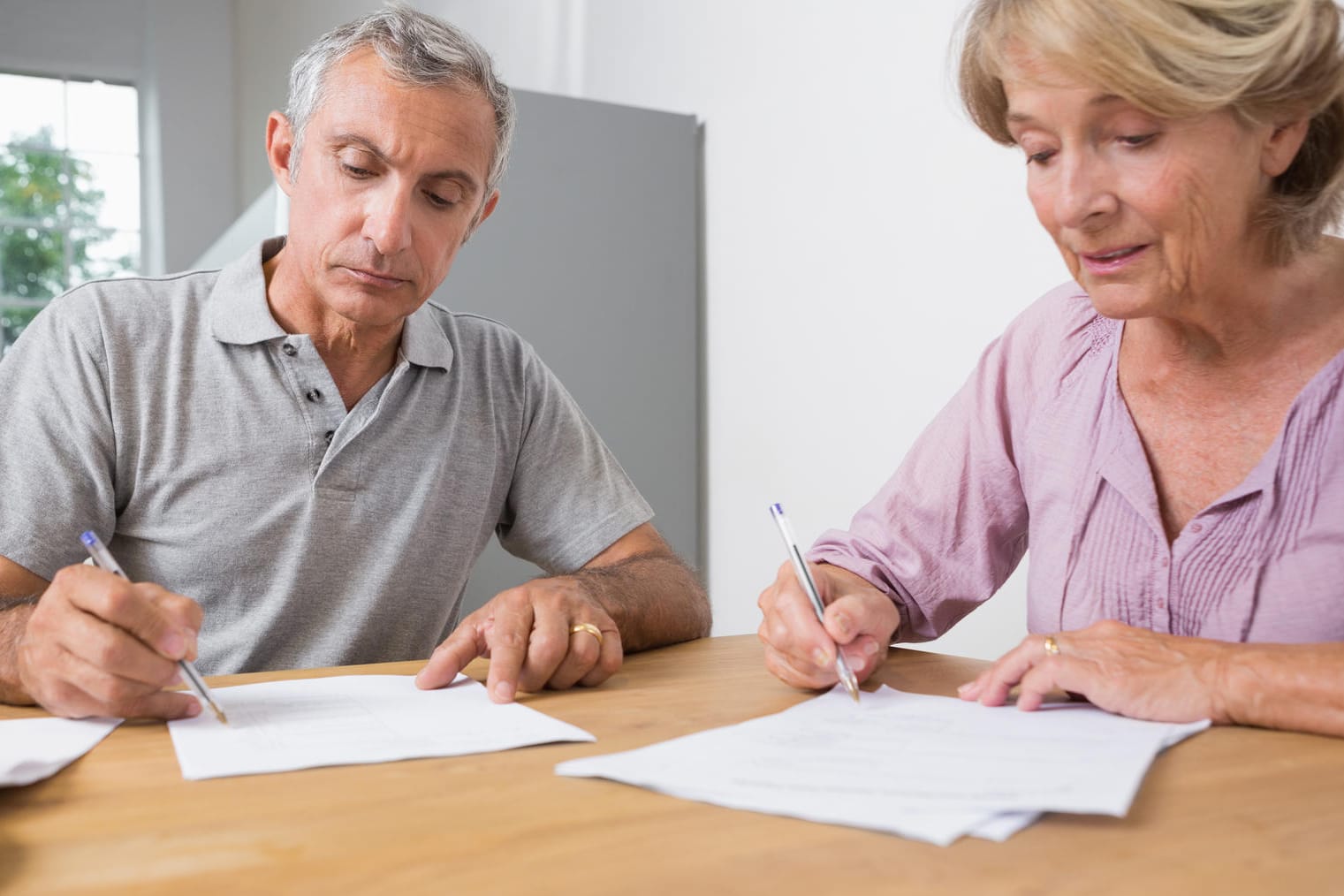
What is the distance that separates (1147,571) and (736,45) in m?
1.97

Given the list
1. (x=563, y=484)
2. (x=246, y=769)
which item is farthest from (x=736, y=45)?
(x=246, y=769)

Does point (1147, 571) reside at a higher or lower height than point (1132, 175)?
lower

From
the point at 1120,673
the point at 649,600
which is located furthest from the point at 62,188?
the point at 1120,673

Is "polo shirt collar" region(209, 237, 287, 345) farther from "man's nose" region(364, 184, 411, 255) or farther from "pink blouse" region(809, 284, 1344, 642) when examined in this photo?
"pink blouse" region(809, 284, 1344, 642)

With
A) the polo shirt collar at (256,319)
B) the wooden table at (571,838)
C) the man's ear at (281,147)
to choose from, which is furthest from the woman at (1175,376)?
the man's ear at (281,147)

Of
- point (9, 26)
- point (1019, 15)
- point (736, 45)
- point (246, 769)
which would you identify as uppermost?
point (9, 26)

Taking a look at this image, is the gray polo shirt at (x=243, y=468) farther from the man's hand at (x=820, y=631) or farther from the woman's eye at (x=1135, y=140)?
the woman's eye at (x=1135, y=140)

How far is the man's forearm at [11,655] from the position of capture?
969 mm

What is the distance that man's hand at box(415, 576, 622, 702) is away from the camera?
3.39 feet

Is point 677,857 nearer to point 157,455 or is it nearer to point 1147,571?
point 1147,571

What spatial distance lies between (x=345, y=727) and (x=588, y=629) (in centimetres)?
26

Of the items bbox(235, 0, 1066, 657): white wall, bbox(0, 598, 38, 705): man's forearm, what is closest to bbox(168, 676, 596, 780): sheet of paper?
bbox(0, 598, 38, 705): man's forearm

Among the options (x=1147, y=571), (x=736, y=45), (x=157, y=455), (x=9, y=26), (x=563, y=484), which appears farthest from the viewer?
(x=9, y=26)

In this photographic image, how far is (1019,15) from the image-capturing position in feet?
3.50
